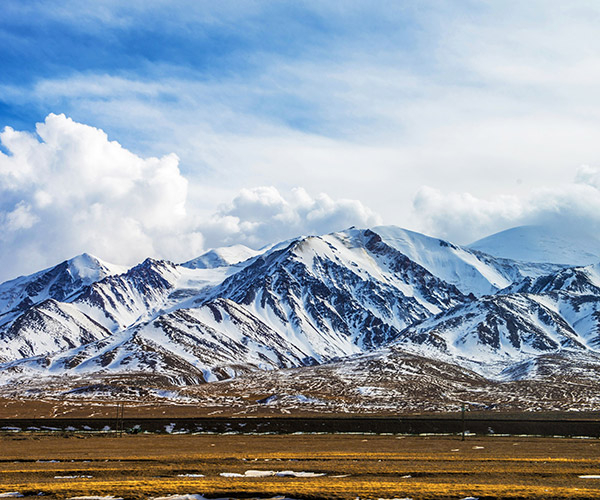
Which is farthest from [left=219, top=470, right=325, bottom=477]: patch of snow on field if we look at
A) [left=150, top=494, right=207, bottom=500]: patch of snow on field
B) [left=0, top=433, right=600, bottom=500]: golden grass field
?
[left=150, top=494, right=207, bottom=500]: patch of snow on field

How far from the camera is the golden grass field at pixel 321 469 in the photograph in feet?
137

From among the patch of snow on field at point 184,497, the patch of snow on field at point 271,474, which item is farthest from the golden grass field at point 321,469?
the patch of snow on field at point 271,474

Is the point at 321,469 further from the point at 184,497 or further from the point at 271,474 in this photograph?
the point at 184,497

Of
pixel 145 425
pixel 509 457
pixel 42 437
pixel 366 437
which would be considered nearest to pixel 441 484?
pixel 509 457

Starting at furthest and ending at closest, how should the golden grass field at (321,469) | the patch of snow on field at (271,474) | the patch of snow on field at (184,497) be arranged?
1. the patch of snow on field at (271,474)
2. the golden grass field at (321,469)
3. the patch of snow on field at (184,497)

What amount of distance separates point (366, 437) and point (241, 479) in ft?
203

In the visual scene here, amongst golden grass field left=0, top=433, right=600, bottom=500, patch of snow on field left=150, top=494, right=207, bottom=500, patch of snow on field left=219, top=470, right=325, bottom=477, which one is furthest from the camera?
patch of snow on field left=219, top=470, right=325, bottom=477

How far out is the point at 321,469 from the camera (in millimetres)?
55781

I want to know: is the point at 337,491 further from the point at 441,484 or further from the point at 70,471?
the point at 70,471

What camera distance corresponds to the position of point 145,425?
13375cm

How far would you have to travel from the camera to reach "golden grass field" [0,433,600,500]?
41.7 m

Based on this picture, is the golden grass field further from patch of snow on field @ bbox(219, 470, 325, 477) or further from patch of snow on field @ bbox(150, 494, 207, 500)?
patch of snow on field @ bbox(219, 470, 325, 477)

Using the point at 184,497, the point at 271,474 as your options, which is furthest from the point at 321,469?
the point at 184,497

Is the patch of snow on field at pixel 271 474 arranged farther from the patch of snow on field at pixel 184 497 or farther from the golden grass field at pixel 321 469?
the patch of snow on field at pixel 184 497
